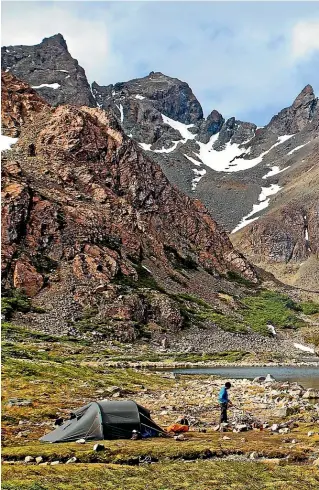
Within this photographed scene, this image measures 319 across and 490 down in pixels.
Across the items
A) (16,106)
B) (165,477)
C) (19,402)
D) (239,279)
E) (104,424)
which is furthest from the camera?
(239,279)

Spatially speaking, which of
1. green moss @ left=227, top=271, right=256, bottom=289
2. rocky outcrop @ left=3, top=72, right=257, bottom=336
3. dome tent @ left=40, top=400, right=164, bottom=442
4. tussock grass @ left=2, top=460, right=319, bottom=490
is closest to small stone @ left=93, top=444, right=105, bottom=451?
tussock grass @ left=2, top=460, right=319, bottom=490

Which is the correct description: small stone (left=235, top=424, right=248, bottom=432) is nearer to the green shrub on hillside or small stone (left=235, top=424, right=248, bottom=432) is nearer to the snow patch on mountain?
the green shrub on hillside

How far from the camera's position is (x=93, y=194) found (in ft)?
483

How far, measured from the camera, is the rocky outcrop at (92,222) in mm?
110688

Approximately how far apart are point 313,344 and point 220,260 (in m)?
58.3

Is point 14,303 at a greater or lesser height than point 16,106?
lesser

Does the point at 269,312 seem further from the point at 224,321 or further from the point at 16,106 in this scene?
the point at 16,106

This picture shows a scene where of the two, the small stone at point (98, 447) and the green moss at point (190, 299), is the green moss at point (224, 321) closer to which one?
the green moss at point (190, 299)

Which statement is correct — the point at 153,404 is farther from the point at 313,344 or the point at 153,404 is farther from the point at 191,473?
the point at 313,344

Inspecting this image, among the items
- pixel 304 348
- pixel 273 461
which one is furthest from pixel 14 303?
pixel 273 461

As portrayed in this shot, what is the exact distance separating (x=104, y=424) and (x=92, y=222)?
4303 inches

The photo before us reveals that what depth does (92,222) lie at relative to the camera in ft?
423

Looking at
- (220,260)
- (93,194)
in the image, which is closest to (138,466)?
(93,194)

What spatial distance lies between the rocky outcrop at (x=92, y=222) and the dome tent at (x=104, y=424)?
7929 centimetres
